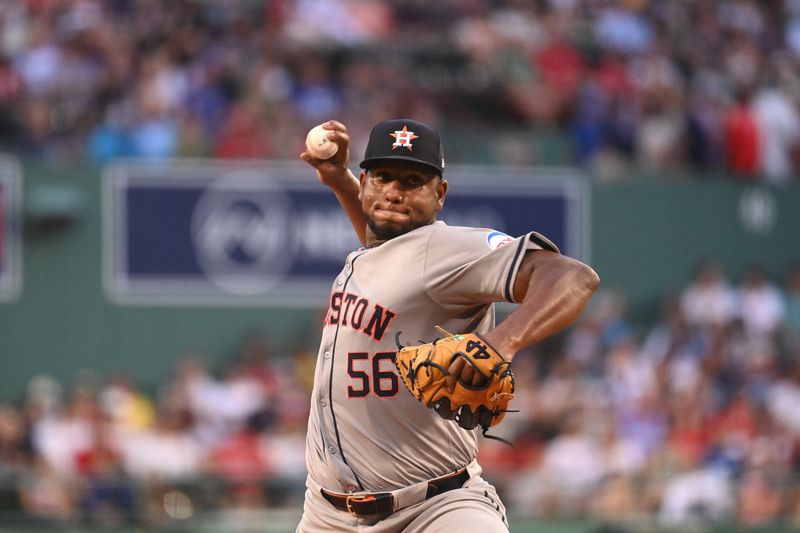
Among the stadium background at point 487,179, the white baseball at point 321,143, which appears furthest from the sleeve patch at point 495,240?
the stadium background at point 487,179

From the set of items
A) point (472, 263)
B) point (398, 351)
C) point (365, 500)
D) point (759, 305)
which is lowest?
point (759, 305)

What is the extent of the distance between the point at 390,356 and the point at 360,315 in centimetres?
16

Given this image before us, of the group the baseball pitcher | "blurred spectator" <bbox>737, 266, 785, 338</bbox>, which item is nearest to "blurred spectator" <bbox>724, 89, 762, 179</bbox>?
"blurred spectator" <bbox>737, 266, 785, 338</bbox>

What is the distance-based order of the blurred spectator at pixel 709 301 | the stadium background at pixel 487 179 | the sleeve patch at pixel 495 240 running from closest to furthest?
the sleeve patch at pixel 495 240 < the stadium background at pixel 487 179 < the blurred spectator at pixel 709 301

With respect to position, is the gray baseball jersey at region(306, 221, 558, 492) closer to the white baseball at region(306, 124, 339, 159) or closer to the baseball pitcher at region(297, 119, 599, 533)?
the baseball pitcher at region(297, 119, 599, 533)

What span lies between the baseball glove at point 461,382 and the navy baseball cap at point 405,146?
692 millimetres

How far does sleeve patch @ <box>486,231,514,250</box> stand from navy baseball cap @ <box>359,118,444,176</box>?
33 cm

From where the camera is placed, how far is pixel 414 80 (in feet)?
43.7

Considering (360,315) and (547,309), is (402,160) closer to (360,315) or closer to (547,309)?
(360,315)

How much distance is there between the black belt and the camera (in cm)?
437

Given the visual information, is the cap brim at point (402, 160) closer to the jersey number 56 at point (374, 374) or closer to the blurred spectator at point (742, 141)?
the jersey number 56 at point (374, 374)

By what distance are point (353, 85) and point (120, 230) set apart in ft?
8.00

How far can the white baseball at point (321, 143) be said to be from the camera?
16.9 feet

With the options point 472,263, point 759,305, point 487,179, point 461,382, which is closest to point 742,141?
point 759,305
